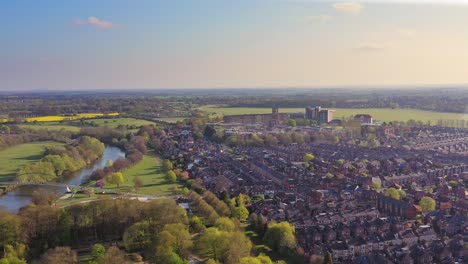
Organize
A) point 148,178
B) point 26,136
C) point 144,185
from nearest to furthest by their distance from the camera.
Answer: point 144,185
point 148,178
point 26,136

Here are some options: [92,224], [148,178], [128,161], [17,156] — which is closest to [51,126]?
[17,156]

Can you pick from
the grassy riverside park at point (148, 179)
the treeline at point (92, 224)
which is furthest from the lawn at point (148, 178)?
the treeline at point (92, 224)

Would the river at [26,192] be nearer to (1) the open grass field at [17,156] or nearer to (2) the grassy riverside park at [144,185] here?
(2) the grassy riverside park at [144,185]

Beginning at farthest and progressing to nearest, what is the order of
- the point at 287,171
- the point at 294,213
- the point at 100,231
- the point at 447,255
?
the point at 287,171 → the point at 294,213 → the point at 100,231 → the point at 447,255

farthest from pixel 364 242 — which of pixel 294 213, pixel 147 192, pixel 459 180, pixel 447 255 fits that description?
pixel 147 192

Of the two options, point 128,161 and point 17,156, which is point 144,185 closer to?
point 128,161

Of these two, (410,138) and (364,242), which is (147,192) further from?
(410,138)
